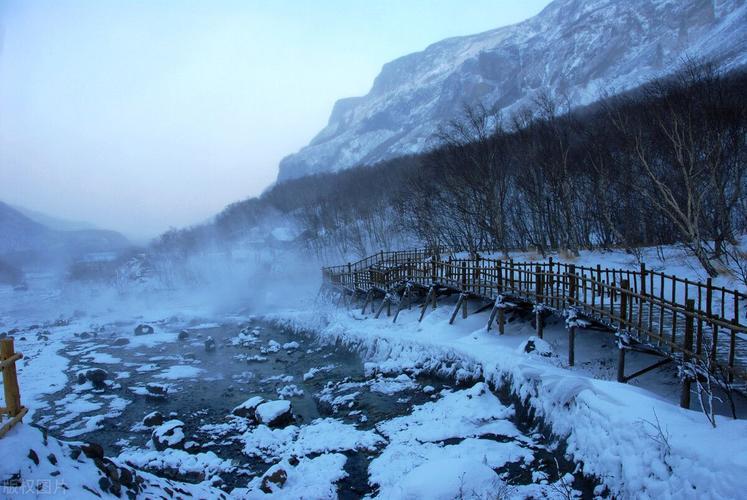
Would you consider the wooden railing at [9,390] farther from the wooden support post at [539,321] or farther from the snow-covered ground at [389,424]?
the wooden support post at [539,321]

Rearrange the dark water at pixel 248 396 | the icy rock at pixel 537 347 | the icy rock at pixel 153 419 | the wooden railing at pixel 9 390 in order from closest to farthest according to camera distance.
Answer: the wooden railing at pixel 9 390
the dark water at pixel 248 396
the icy rock at pixel 537 347
the icy rock at pixel 153 419

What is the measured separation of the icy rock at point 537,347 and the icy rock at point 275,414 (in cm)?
653

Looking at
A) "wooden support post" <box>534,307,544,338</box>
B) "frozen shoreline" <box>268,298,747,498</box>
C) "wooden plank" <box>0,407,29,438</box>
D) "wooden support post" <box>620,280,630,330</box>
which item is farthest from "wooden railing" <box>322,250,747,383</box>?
"wooden plank" <box>0,407,29,438</box>

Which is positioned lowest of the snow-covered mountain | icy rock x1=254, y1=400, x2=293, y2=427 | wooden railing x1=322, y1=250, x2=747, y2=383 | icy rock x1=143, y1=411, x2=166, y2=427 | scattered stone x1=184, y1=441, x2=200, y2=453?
icy rock x1=143, y1=411, x2=166, y2=427

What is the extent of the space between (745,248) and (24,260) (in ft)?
462

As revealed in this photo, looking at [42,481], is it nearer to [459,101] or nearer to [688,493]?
[688,493]

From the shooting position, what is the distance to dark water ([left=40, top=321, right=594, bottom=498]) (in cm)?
891

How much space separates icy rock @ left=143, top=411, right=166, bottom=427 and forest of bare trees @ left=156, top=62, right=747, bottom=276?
61.4 feet

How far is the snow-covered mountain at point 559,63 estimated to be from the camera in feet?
279

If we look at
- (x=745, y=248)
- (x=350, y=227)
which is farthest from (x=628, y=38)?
(x=745, y=248)

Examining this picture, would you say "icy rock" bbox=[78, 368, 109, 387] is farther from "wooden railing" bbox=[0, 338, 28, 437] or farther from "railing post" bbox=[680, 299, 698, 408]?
"railing post" bbox=[680, 299, 698, 408]

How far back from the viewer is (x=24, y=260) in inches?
4395

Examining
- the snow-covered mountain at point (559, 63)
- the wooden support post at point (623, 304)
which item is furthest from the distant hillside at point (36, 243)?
the wooden support post at point (623, 304)

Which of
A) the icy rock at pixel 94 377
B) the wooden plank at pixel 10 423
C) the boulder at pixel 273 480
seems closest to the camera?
the wooden plank at pixel 10 423
